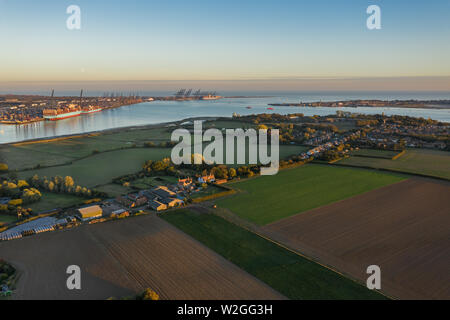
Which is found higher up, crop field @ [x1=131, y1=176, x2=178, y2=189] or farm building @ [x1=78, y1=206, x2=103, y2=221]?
crop field @ [x1=131, y1=176, x2=178, y2=189]

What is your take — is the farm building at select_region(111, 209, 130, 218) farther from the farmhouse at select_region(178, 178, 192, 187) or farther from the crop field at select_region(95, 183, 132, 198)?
the farmhouse at select_region(178, 178, 192, 187)

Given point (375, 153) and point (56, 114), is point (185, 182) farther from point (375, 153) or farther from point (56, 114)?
point (56, 114)

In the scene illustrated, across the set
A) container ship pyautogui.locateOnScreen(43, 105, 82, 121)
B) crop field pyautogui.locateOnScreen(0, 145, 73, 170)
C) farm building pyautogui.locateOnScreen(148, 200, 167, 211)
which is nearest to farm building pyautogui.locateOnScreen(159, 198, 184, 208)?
farm building pyautogui.locateOnScreen(148, 200, 167, 211)

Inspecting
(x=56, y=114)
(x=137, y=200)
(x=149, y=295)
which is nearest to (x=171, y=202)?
(x=137, y=200)

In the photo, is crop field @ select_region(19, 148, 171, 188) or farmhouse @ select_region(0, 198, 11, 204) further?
crop field @ select_region(19, 148, 171, 188)
